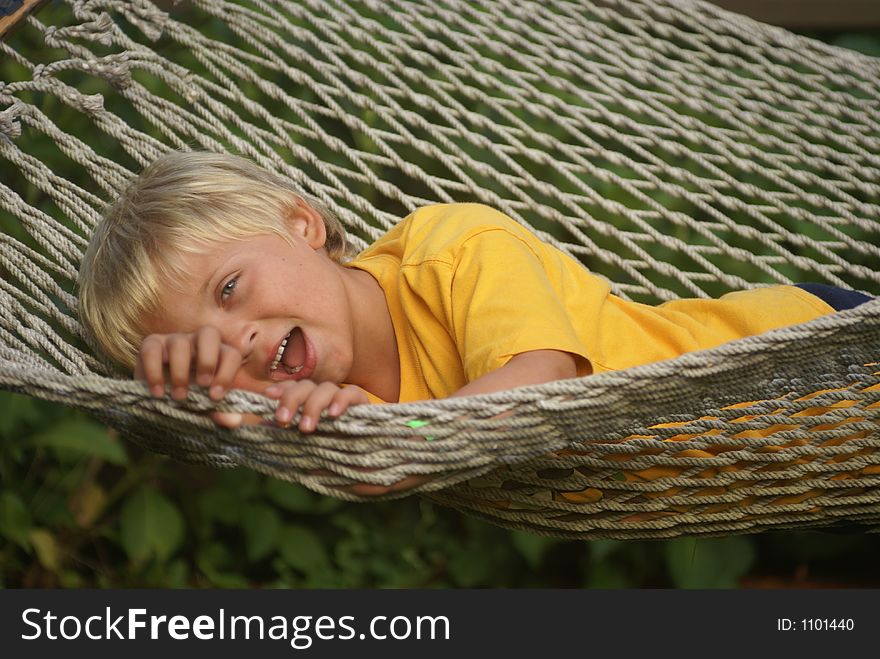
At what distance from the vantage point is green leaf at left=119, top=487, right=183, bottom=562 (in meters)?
1.66

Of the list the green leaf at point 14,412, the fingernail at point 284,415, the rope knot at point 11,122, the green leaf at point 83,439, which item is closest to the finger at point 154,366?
the fingernail at point 284,415

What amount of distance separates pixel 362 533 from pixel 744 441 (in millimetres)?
Answer: 1029

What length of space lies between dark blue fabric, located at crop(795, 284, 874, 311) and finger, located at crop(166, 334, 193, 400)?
0.87m

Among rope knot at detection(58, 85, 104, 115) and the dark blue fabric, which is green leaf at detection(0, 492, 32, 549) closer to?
rope knot at detection(58, 85, 104, 115)

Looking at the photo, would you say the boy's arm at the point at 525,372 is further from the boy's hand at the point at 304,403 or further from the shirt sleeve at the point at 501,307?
the boy's hand at the point at 304,403

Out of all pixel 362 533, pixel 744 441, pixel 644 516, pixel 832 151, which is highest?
pixel 832 151

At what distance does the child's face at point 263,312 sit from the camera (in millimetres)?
1052

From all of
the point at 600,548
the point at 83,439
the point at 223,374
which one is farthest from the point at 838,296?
the point at 83,439

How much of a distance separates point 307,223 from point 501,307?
0.36 m

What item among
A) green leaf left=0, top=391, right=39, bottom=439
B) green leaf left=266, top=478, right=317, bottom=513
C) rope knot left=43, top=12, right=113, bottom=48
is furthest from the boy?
green leaf left=266, top=478, right=317, bottom=513

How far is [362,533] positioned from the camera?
193cm

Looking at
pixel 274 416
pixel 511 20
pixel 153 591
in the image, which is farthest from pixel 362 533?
pixel 274 416

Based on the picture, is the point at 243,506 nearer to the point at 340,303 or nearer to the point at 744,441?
the point at 340,303

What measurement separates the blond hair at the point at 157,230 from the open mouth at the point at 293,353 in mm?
A: 140
